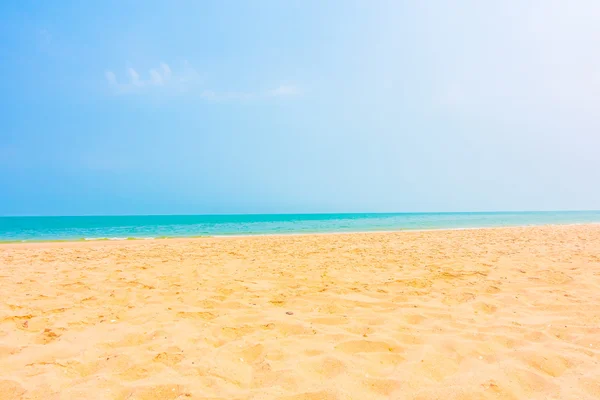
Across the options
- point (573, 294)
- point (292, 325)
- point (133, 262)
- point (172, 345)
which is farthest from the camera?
point (133, 262)

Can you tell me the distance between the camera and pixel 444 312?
397 centimetres

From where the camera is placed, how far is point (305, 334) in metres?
3.34

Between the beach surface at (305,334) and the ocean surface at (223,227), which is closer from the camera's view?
the beach surface at (305,334)

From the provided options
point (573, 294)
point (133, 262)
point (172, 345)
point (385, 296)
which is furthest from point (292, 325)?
point (133, 262)

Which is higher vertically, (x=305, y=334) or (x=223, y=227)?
(x=223, y=227)

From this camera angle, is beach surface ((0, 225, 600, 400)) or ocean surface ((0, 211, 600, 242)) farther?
ocean surface ((0, 211, 600, 242))

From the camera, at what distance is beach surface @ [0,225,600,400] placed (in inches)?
95.0

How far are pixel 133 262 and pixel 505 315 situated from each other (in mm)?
7495

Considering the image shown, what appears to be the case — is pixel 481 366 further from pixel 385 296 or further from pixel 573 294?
pixel 573 294

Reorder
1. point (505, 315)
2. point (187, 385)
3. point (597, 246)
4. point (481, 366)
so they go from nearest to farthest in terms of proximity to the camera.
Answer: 1. point (187, 385)
2. point (481, 366)
3. point (505, 315)
4. point (597, 246)

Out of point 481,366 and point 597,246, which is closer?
point 481,366

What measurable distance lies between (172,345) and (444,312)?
306cm

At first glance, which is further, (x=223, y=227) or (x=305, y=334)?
(x=223, y=227)

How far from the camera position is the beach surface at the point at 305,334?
7.92 ft
